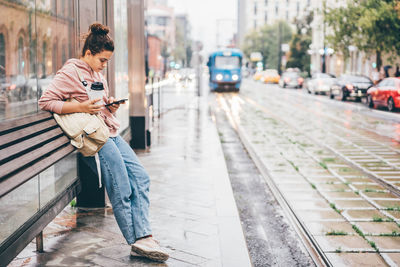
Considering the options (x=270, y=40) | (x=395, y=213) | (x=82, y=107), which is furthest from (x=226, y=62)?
(x=270, y=40)

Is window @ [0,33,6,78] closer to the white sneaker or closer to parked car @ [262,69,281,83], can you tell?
the white sneaker

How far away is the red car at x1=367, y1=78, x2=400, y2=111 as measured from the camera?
23.3 meters

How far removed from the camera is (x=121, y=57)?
358 inches

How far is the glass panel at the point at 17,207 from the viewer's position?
390cm

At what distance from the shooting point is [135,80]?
10.4m

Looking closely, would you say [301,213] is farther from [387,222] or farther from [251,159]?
[251,159]

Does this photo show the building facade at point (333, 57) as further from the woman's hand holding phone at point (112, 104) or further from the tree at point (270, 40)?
the woman's hand holding phone at point (112, 104)

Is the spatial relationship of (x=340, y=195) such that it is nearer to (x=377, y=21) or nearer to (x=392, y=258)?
(x=392, y=258)

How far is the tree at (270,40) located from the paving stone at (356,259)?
286 feet

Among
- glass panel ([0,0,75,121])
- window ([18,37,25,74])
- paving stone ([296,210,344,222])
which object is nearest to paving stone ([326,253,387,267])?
paving stone ([296,210,344,222])

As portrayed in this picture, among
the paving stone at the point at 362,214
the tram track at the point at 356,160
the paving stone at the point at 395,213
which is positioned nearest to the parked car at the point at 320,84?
the tram track at the point at 356,160

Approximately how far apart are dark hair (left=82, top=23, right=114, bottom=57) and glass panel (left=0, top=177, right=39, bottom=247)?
44.1 inches

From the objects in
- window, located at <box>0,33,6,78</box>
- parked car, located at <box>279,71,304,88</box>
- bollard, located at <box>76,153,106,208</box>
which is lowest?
bollard, located at <box>76,153,106,208</box>

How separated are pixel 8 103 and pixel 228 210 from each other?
3.08m
